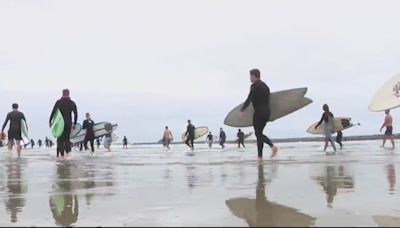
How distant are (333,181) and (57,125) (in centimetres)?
900

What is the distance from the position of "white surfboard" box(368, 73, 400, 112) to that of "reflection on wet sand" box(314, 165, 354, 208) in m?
18.4

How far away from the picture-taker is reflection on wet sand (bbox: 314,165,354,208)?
207 inches

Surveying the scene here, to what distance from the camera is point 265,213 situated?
4.19 meters

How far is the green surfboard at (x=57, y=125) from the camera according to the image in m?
13.7

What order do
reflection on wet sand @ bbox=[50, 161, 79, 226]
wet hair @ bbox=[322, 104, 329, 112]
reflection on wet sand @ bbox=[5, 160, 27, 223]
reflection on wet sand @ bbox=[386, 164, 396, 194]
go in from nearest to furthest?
reflection on wet sand @ bbox=[50, 161, 79, 226] → reflection on wet sand @ bbox=[5, 160, 27, 223] → reflection on wet sand @ bbox=[386, 164, 396, 194] → wet hair @ bbox=[322, 104, 329, 112]

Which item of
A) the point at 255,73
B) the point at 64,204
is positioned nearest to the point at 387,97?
the point at 255,73

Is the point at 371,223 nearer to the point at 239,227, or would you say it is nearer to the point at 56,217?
the point at 239,227

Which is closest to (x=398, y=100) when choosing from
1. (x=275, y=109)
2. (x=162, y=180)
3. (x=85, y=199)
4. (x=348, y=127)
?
(x=348, y=127)

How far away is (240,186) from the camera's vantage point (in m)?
6.04

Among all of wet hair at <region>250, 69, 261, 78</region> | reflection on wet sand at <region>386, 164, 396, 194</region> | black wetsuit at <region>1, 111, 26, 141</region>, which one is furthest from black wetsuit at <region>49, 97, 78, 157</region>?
reflection on wet sand at <region>386, 164, 396, 194</region>

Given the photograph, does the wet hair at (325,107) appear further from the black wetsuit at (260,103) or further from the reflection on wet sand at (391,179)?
the reflection on wet sand at (391,179)

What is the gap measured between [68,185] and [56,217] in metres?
2.47

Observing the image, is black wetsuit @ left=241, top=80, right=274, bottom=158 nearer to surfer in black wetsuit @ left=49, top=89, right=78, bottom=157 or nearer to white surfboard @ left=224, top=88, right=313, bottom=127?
white surfboard @ left=224, top=88, right=313, bottom=127

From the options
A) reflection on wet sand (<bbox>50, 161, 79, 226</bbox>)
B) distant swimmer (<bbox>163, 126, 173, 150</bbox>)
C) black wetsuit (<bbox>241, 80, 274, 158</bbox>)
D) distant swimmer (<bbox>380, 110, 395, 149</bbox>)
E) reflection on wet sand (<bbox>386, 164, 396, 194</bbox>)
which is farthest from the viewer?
distant swimmer (<bbox>163, 126, 173, 150</bbox>)
